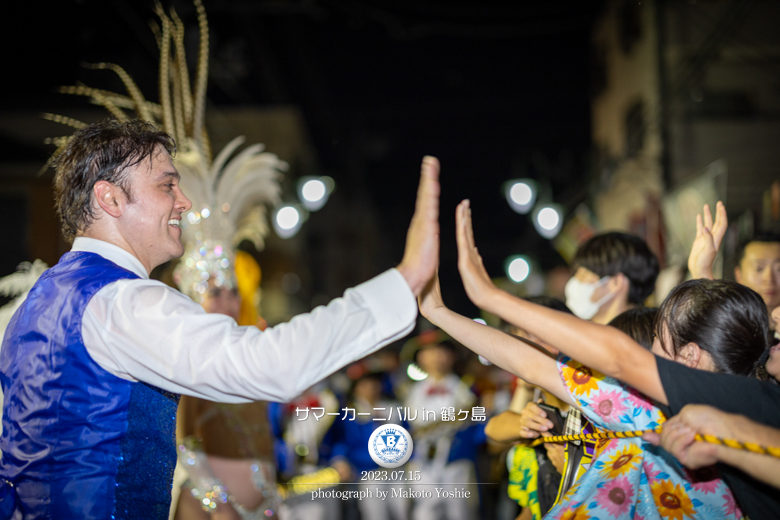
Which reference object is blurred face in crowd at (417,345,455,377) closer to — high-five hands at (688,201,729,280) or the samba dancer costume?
high-five hands at (688,201,729,280)

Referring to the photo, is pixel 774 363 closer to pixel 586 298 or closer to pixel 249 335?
pixel 586 298

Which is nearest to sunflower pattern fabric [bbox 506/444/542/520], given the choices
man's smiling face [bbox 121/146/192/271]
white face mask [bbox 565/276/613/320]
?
white face mask [bbox 565/276/613/320]

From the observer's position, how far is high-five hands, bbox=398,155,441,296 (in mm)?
1214

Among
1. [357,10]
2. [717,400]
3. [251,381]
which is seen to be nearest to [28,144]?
[357,10]

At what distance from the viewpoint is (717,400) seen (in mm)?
1149

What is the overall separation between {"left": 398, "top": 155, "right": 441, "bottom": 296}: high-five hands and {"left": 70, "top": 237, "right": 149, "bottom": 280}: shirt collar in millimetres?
669

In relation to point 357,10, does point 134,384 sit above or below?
below

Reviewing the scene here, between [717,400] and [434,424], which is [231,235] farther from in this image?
[717,400]

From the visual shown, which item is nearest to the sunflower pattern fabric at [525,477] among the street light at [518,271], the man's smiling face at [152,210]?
the man's smiling face at [152,210]

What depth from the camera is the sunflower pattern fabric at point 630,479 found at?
129 centimetres

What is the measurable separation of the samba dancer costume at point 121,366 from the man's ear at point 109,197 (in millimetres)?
89

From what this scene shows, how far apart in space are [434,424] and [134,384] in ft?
7.02

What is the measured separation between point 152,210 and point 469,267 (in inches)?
31.1

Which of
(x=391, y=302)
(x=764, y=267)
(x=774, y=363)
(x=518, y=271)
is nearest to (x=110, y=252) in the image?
(x=391, y=302)
